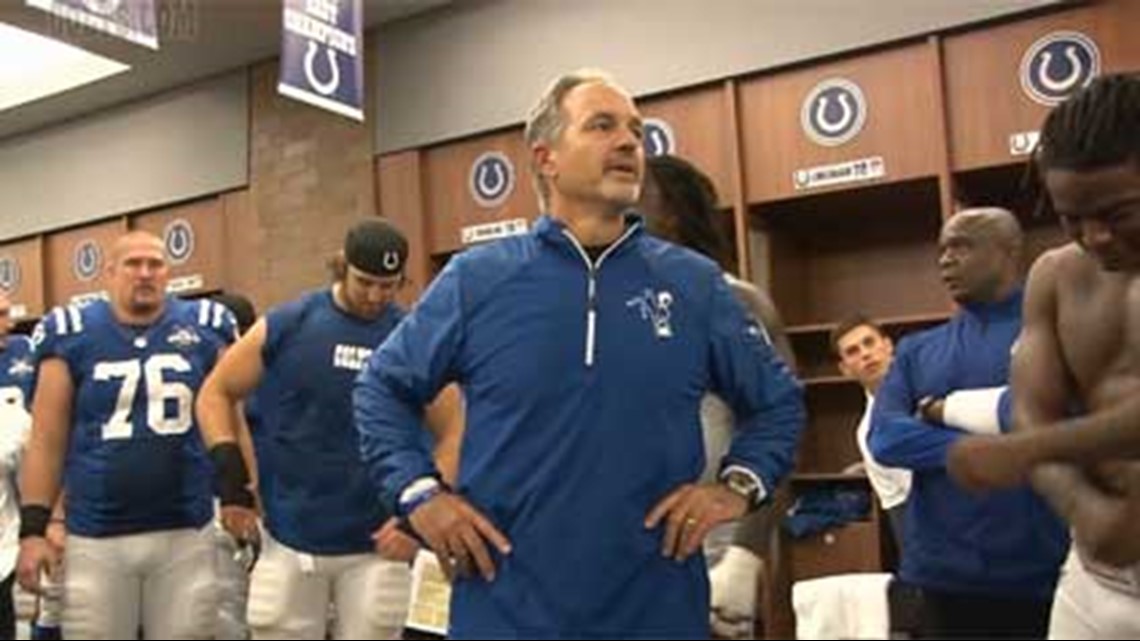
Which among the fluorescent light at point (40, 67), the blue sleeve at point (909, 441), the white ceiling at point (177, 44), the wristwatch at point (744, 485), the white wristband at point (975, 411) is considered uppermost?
the fluorescent light at point (40, 67)

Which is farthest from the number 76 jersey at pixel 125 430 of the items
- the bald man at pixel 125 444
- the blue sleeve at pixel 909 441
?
the blue sleeve at pixel 909 441

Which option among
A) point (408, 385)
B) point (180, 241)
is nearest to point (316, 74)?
point (180, 241)

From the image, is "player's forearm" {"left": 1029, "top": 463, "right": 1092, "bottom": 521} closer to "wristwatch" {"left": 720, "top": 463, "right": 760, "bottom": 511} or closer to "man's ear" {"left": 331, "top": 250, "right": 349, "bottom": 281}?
"wristwatch" {"left": 720, "top": 463, "right": 760, "bottom": 511}

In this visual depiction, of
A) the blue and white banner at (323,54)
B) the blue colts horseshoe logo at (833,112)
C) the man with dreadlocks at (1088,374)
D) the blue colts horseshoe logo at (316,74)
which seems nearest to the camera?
the man with dreadlocks at (1088,374)

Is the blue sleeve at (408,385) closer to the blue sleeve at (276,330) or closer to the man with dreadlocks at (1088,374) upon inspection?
the man with dreadlocks at (1088,374)

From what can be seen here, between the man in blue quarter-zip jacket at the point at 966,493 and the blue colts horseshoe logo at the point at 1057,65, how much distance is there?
2.82 metres

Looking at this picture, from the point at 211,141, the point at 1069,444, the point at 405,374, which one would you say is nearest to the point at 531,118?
the point at 405,374

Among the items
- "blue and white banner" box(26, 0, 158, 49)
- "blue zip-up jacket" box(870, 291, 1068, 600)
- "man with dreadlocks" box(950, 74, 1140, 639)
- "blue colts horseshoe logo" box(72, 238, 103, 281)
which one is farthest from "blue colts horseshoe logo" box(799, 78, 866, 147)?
"blue colts horseshoe logo" box(72, 238, 103, 281)

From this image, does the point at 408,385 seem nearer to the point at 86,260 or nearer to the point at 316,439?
the point at 316,439

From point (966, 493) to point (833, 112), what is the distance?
3.68 meters

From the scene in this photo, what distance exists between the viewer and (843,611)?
1329 mm

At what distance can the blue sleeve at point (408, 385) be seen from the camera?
2.16 m

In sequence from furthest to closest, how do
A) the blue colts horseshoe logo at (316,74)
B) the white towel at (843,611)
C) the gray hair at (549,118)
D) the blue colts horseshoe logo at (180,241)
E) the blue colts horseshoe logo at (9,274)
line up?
the blue colts horseshoe logo at (9,274)
the blue colts horseshoe logo at (180,241)
the blue colts horseshoe logo at (316,74)
the gray hair at (549,118)
the white towel at (843,611)

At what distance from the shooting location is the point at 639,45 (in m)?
6.95
